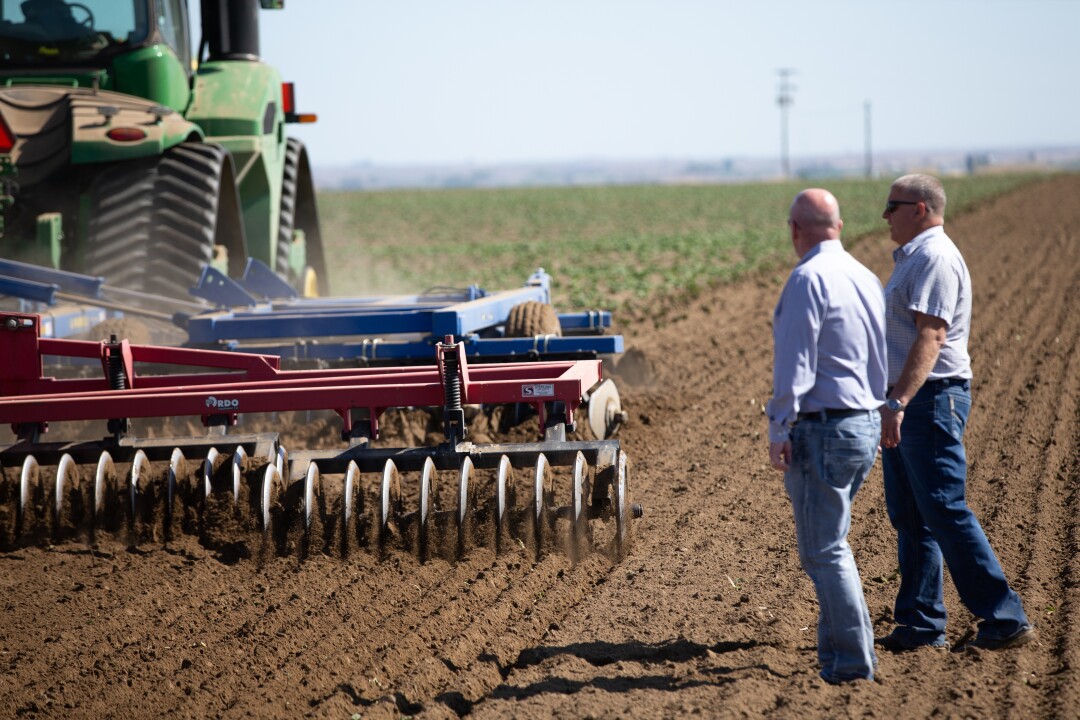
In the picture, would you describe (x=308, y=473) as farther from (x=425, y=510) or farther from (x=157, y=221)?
(x=157, y=221)

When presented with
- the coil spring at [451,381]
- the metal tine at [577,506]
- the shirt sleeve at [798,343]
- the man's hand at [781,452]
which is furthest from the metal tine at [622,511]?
the shirt sleeve at [798,343]

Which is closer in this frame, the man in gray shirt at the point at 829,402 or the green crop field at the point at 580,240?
the man in gray shirt at the point at 829,402

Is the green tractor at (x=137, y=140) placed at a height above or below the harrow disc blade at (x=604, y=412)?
above

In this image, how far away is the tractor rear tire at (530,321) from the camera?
7.39 m

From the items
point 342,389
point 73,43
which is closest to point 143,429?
point 342,389

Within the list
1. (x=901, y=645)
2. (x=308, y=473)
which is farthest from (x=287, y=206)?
(x=901, y=645)

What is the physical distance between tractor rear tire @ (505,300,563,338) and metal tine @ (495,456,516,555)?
2.31m

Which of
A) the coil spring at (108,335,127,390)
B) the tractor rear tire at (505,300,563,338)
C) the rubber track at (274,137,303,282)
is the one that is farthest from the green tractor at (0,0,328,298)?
the coil spring at (108,335,127,390)

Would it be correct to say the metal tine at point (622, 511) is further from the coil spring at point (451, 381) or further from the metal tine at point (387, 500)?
the metal tine at point (387, 500)

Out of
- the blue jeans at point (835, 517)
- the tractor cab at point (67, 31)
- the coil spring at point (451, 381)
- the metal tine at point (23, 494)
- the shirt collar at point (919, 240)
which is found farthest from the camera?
the tractor cab at point (67, 31)

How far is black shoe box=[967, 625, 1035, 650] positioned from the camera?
4047 millimetres

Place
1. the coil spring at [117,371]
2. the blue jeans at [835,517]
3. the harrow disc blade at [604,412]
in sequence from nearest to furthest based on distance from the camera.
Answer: the blue jeans at [835,517] → the coil spring at [117,371] → the harrow disc blade at [604,412]

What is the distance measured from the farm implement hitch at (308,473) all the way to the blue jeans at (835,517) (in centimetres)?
142

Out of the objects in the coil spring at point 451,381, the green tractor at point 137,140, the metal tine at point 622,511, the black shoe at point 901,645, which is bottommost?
the black shoe at point 901,645
